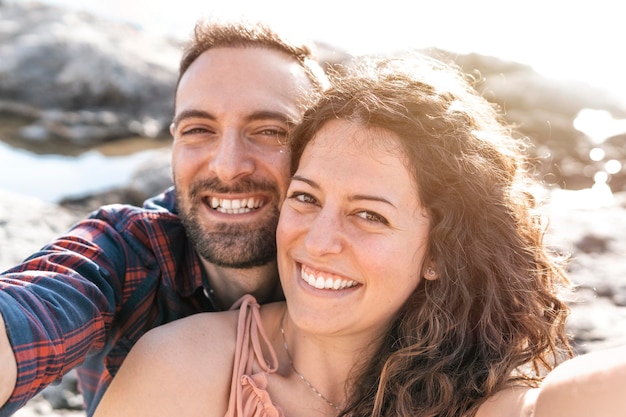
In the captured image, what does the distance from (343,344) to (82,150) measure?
30.2ft

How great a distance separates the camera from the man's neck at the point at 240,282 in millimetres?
2988

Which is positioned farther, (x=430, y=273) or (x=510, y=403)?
(x=430, y=273)

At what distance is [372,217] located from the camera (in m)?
2.32

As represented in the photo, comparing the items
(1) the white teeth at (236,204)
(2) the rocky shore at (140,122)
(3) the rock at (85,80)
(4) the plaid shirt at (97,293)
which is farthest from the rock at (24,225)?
(3) the rock at (85,80)

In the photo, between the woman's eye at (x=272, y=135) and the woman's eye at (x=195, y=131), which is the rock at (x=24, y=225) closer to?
the woman's eye at (x=195, y=131)

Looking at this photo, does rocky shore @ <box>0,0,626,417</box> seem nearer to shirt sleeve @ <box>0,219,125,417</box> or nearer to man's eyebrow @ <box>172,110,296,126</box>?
shirt sleeve @ <box>0,219,125,417</box>

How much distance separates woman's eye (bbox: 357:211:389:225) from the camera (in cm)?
230

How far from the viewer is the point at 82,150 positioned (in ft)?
35.5

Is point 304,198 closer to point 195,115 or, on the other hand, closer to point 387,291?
point 387,291

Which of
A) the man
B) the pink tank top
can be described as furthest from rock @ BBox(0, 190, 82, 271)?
the pink tank top

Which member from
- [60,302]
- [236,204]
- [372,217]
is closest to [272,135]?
[236,204]

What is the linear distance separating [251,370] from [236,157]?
913mm

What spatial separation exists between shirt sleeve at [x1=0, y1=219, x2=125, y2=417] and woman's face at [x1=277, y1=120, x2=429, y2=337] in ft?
2.25

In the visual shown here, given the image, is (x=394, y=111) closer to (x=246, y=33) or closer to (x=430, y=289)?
(x=430, y=289)
